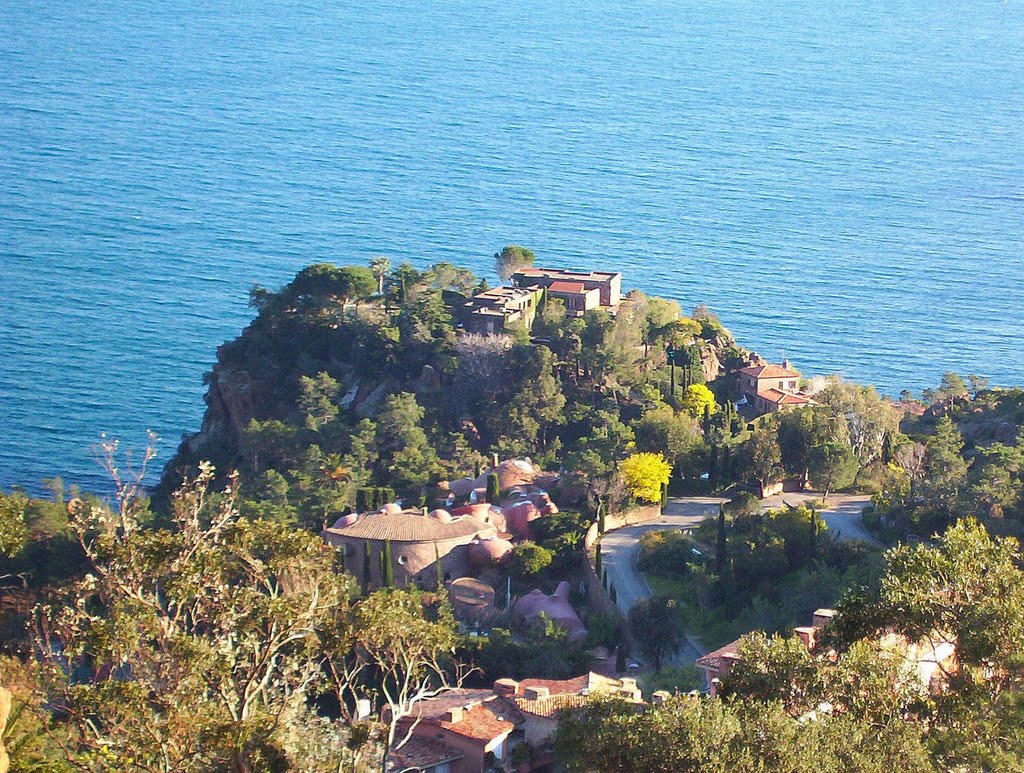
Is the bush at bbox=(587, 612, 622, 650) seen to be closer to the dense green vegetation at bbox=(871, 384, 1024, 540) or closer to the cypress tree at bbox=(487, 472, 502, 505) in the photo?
the dense green vegetation at bbox=(871, 384, 1024, 540)

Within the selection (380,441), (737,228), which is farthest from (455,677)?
→ (737,228)

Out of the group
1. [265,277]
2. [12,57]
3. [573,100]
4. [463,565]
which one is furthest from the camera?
[12,57]

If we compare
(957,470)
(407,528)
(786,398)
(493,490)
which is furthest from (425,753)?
(786,398)

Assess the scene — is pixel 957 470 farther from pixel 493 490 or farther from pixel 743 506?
pixel 493 490

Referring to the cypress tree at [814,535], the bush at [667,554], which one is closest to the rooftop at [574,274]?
the bush at [667,554]

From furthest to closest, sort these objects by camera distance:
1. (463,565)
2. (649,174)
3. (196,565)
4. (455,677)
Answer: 1. (649,174)
2. (463,565)
3. (455,677)
4. (196,565)

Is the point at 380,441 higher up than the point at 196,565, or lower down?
lower down

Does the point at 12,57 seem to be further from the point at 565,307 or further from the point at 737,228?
the point at 565,307

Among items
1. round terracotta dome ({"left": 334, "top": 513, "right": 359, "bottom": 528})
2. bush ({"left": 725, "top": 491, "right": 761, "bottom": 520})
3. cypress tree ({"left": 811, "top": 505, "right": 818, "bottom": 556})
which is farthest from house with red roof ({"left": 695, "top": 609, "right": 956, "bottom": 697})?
round terracotta dome ({"left": 334, "top": 513, "right": 359, "bottom": 528})
